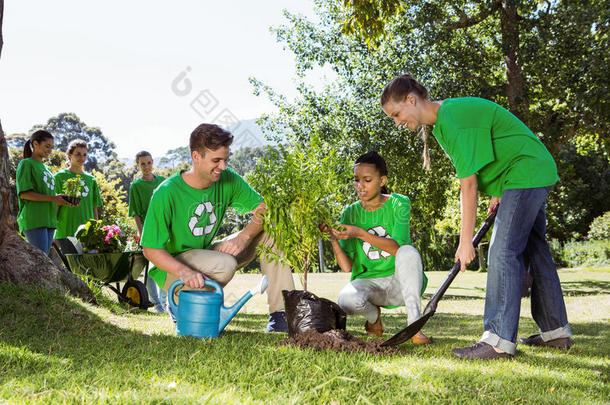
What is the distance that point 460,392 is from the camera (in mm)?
2148

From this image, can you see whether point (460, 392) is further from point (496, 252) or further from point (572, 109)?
point (572, 109)

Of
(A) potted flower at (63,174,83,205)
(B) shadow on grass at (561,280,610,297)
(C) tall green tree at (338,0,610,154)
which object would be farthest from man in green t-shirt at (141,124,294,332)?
(B) shadow on grass at (561,280,610,297)

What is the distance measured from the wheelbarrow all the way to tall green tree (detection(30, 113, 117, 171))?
6166cm

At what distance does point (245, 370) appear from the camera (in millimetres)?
2365

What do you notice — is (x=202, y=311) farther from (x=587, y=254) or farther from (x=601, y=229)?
(x=601, y=229)

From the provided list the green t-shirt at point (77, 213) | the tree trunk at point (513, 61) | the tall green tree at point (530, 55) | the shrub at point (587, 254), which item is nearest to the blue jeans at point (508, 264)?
the green t-shirt at point (77, 213)

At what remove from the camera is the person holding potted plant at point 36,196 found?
216 inches

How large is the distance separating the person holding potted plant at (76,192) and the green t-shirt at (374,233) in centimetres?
369

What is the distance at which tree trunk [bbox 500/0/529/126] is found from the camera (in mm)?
9920

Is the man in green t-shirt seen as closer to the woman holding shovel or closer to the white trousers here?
the white trousers


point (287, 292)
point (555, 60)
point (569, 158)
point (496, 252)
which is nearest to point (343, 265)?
point (287, 292)

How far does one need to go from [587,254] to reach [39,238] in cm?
2361

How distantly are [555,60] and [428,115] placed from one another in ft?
25.4

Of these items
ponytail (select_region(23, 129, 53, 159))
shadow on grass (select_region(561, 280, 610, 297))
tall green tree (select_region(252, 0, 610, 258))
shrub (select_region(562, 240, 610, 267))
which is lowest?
shadow on grass (select_region(561, 280, 610, 297))
